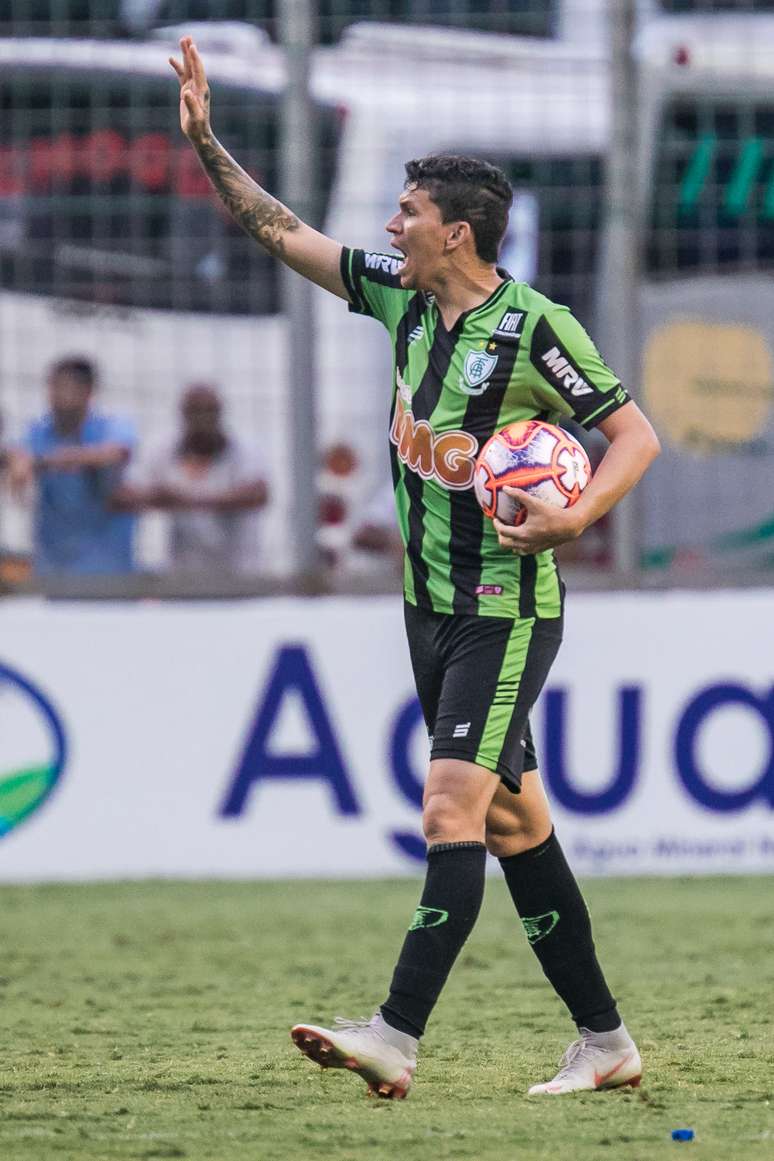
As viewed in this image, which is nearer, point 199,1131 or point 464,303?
point 199,1131

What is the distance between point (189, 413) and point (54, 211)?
45.3 inches

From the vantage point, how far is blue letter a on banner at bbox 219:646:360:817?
9961 mm

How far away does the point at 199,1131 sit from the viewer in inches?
184

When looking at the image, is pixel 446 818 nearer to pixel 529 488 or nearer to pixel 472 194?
pixel 529 488

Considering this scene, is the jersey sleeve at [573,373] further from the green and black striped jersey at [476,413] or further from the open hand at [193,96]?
the open hand at [193,96]

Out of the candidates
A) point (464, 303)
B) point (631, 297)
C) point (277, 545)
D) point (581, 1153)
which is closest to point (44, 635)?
point (277, 545)

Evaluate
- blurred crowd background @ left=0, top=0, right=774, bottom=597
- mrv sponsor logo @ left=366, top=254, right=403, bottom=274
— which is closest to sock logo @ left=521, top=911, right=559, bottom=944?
mrv sponsor logo @ left=366, top=254, right=403, bottom=274

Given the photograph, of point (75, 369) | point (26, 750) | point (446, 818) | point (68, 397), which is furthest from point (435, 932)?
point (75, 369)

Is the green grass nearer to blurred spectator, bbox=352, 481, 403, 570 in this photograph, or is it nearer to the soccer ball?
the soccer ball

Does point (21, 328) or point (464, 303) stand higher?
point (464, 303)

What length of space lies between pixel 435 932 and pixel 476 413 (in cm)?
119

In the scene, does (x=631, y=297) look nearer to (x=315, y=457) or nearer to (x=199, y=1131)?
(x=315, y=457)

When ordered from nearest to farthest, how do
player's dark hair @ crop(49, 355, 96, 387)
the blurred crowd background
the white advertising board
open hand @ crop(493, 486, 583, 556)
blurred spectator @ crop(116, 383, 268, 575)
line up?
1. open hand @ crop(493, 486, 583, 556)
2. the white advertising board
3. the blurred crowd background
4. blurred spectator @ crop(116, 383, 268, 575)
5. player's dark hair @ crop(49, 355, 96, 387)

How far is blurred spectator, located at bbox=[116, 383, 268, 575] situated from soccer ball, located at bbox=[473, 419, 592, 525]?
217 inches
